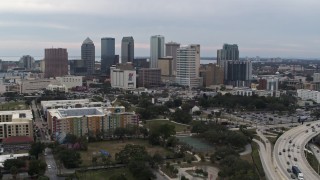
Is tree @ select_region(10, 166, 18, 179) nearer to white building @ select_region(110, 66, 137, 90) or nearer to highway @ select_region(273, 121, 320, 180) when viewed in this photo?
highway @ select_region(273, 121, 320, 180)

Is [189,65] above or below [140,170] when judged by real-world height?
above

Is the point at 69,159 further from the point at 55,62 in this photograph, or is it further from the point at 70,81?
the point at 55,62

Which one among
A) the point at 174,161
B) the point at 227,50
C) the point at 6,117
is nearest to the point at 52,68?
the point at 227,50

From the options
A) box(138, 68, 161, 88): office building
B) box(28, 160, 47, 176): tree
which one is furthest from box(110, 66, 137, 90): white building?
box(28, 160, 47, 176): tree

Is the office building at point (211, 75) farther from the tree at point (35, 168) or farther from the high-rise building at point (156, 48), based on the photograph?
the tree at point (35, 168)

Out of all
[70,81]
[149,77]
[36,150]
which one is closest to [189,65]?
[149,77]

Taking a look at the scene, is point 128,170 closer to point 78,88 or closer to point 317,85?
point 78,88
